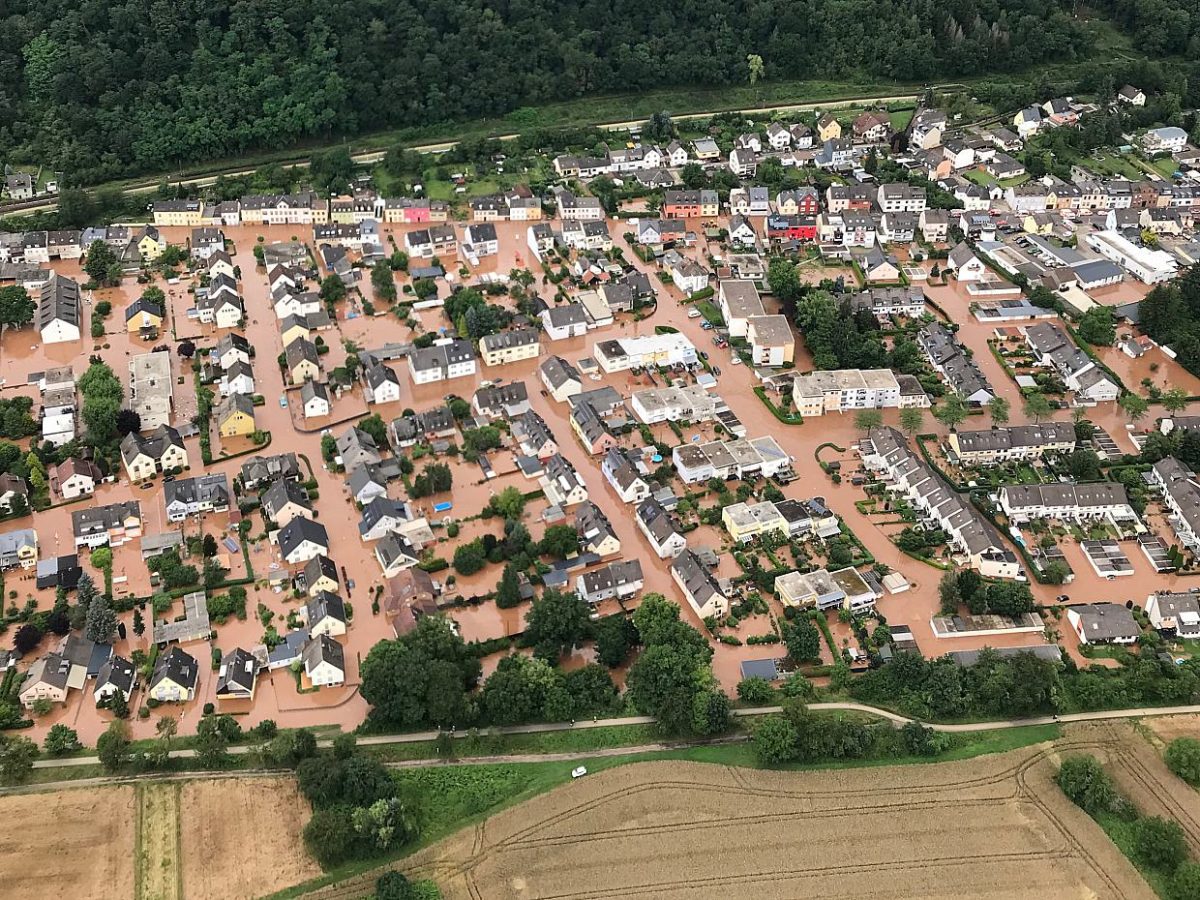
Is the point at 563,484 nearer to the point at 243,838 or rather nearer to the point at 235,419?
the point at 235,419

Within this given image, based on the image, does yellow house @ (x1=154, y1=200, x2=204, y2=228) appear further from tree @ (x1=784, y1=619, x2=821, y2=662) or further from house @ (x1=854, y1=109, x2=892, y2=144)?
tree @ (x1=784, y1=619, x2=821, y2=662)

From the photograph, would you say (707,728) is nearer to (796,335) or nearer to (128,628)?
(128,628)

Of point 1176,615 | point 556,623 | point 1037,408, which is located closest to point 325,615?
point 556,623

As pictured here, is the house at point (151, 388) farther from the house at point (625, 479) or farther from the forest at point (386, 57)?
the forest at point (386, 57)

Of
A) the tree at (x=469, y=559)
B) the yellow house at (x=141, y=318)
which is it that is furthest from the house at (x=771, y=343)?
the yellow house at (x=141, y=318)

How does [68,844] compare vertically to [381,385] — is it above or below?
below

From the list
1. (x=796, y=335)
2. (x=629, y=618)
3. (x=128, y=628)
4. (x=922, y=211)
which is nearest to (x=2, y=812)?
(x=128, y=628)

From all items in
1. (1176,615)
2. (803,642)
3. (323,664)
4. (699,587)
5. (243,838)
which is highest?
(323,664)

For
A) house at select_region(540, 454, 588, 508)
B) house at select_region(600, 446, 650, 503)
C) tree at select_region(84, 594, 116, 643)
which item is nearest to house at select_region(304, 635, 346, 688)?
tree at select_region(84, 594, 116, 643)
